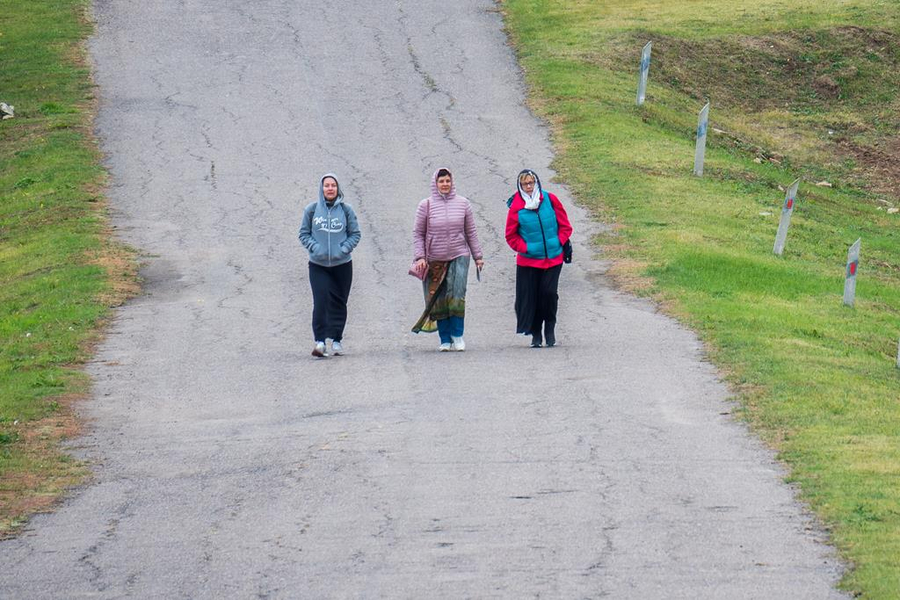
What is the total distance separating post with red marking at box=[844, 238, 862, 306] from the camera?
619 inches

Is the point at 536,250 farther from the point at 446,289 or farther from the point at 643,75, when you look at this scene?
the point at 643,75

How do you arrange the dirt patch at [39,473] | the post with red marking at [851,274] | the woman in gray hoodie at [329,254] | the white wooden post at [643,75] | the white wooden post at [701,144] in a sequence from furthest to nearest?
the white wooden post at [643,75] < the white wooden post at [701,144] < the post with red marking at [851,274] < the woman in gray hoodie at [329,254] < the dirt patch at [39,473]

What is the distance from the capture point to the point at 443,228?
13.6 meters

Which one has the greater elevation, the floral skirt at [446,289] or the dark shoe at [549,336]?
the floral skirt at [446,289]

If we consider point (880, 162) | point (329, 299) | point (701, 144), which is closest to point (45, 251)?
point (329, 299)

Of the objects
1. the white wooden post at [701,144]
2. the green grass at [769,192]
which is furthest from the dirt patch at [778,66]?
the white wooden post at [701,144]

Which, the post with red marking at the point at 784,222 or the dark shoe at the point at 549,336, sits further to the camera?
the post with red marking at the point at 784,222

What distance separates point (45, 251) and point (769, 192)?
10.9 meters

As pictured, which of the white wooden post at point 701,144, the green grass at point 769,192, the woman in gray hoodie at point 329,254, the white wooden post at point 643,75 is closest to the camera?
the green grass at point 769,192

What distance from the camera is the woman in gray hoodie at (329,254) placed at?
13.6 metres

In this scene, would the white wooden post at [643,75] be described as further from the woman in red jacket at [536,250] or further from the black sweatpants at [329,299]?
the black sweatpants at [329,299]

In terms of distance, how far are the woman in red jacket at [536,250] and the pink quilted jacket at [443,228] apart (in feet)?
1.35

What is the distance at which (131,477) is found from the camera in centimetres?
1017

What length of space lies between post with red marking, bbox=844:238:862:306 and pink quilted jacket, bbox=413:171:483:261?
4.56m
